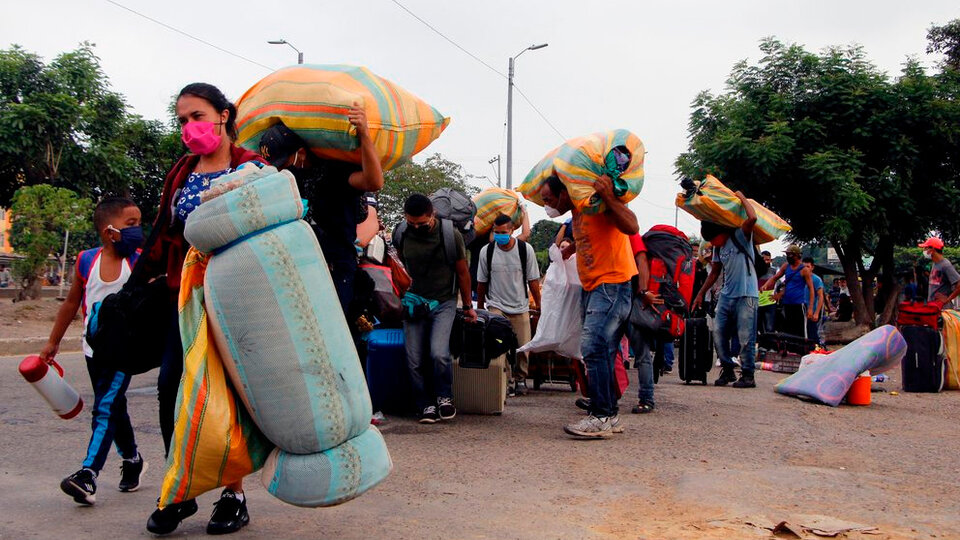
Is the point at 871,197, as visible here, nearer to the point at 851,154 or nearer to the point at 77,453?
the point at 851,154

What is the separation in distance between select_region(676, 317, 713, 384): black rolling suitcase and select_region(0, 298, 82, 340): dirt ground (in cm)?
1029

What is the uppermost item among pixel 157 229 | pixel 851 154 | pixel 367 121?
pixel 851 154

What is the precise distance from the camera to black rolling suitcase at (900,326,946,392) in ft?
32.6

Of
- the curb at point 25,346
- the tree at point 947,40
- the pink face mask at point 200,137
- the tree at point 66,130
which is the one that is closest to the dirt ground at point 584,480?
the pink face mask at point 200,137

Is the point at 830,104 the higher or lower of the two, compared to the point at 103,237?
higher

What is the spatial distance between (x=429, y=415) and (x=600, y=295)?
1.66 metres

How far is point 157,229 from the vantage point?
389 cm

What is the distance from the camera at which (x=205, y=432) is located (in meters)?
3.18

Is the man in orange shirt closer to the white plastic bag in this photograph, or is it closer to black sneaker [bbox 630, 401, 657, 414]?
the white plastic bag

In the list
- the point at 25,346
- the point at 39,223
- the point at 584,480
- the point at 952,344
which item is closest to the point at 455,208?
the point at 584,480

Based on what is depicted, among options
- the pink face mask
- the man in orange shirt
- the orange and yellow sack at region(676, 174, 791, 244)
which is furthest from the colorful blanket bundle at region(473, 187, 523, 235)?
the pink face mask

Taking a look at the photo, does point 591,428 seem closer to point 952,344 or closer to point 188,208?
point 188,208

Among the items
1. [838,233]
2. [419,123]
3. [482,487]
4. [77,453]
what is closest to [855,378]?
[482,487]

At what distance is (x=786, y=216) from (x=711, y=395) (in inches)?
→ 604
